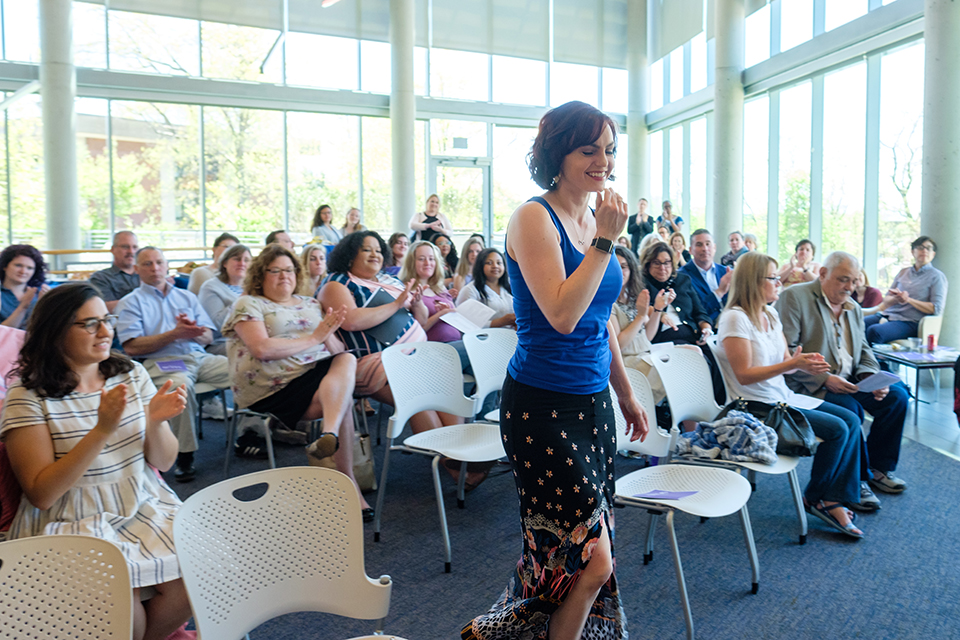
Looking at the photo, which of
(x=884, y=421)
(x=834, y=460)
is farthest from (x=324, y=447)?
(x=884, y=421)

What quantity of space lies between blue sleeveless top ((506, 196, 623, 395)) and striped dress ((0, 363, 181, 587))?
1203 millimetres

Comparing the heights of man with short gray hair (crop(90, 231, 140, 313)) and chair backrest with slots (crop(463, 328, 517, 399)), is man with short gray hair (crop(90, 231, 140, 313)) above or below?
above

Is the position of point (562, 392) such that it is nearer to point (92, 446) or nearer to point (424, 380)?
point (92, 446)

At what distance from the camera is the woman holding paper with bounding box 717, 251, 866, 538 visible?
321 centimetres

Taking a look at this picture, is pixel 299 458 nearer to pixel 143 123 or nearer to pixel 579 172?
pixel 579 172

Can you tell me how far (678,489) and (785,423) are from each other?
0.85 meters

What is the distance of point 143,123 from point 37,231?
8.14ft

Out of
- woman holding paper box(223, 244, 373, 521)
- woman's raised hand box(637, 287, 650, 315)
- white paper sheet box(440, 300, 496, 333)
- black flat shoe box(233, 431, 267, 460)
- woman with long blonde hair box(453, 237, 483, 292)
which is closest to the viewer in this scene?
woman holding paper box(223, 244, 373, 521)

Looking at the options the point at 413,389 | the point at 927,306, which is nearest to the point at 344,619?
the point at 413,389

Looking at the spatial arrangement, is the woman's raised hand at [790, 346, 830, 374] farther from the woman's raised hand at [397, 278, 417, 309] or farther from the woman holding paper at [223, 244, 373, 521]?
the woman holding paper at [223, 244, 373, 521]

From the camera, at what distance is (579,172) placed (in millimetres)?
1657

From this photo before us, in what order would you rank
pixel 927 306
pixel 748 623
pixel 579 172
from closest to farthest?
pixel 579 172
pixel 748 623
pixel 927 306

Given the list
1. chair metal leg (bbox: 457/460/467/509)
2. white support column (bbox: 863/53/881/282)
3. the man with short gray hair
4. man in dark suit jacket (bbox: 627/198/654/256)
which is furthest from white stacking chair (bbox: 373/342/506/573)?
man in dark suit jacket (bbox: 627/198/654/256)

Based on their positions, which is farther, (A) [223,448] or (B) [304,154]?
(B) [304,154]
